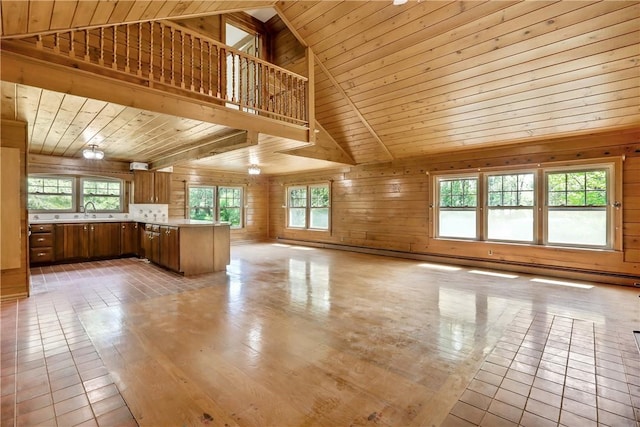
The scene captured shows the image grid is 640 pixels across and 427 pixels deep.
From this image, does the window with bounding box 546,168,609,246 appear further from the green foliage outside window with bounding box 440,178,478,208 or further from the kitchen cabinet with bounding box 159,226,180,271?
the kitchen cabinet with bounding box 159,226,180,271

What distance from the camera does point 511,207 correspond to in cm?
559

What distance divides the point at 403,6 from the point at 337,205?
16.9 feet

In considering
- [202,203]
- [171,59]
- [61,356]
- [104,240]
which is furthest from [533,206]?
[104,240]

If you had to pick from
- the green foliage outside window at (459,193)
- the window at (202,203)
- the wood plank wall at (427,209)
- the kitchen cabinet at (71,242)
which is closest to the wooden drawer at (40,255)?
the kitchen cabinet at (71,242)

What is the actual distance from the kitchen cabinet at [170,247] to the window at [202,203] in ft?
10.2

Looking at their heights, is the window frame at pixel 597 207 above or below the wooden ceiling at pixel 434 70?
below

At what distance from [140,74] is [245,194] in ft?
21.1

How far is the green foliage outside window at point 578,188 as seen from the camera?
477 cm

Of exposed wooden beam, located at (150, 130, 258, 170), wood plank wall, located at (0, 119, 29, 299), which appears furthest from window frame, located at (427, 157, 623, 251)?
wood plank wall, located at (0, 119, 29, 299)

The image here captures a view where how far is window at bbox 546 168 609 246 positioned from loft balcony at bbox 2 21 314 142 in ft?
14.3

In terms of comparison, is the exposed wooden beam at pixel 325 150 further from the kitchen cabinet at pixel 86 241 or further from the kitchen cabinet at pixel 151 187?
the kitchen cabinet at pixel 86 241

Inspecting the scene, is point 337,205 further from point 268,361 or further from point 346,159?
point 268,361

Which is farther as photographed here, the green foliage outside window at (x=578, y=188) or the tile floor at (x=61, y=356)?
the green foliage outside window at (x=578, y=188)

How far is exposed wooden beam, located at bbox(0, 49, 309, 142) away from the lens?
276 cm
